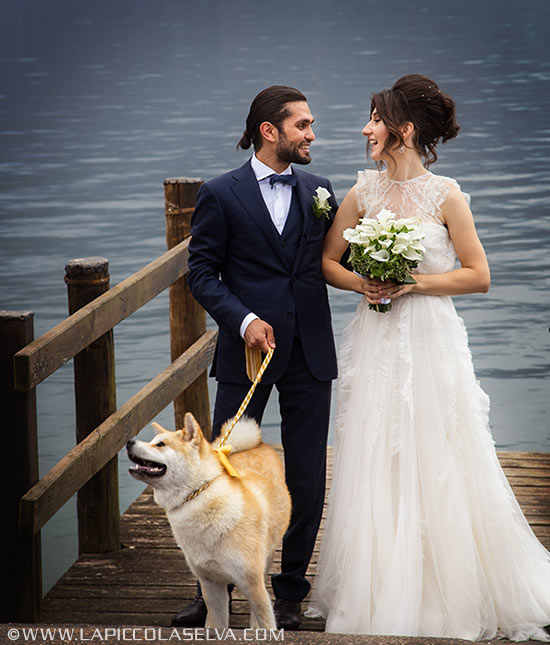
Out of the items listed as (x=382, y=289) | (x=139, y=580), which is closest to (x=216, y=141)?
(x=139, y=580)

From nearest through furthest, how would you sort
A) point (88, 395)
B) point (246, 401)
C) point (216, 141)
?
point (246, 401) → point (88, 395) → point (216, 141)

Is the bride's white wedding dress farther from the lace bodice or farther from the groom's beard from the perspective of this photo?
the groom's beard

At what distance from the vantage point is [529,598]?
3912 mm

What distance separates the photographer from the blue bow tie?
4.02 m

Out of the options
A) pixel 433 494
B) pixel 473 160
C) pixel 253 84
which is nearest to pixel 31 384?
pixel 433 494

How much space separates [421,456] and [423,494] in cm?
14

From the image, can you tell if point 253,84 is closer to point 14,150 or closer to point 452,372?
point 14,150

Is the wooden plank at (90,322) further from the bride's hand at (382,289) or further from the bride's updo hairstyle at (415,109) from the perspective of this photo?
the bride's updo hairstyle at (415,109)

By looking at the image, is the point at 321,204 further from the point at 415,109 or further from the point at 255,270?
the point at 415,109

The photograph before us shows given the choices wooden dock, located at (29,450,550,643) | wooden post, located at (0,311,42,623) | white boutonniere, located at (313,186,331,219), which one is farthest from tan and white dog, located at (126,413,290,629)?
white boutonniere, located at (313,186,331,219)

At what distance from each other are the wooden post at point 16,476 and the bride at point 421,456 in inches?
44.2

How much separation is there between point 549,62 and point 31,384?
5683cm

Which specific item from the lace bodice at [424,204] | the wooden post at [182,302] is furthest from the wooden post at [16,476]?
the wooden post at [182,302]

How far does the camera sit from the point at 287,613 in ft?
13.3
